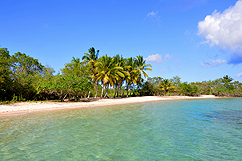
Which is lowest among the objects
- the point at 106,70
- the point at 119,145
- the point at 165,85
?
the point at 119,145

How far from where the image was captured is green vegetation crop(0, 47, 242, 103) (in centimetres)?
2080

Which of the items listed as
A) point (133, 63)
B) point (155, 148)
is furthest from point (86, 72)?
point (155, 148)

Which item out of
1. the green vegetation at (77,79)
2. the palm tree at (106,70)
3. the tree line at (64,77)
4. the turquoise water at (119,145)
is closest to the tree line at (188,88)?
the green vegetation at (77,79)

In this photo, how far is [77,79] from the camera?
22.6m

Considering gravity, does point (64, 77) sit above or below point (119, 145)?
above

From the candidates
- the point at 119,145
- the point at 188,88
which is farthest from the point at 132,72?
the point at 119,145

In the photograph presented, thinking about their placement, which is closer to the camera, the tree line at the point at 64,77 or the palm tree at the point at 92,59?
the tree line at the point at 64,77

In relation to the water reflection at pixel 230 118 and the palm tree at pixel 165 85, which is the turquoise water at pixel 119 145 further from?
the palm tree at pixel 165 85

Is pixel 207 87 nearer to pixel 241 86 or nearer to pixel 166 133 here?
pixel 241 86

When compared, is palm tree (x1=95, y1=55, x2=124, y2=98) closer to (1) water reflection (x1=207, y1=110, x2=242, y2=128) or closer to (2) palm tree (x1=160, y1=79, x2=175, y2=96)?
(1) water reflection (x1=207, y1=110, x2=242, y2=128)

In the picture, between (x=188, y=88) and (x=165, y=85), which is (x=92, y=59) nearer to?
(x=165, y=85)

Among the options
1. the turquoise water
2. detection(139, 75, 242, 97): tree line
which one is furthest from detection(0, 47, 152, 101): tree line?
the turquoise water

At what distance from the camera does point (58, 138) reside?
6832 millimetres

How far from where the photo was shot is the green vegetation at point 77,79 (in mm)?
20797
